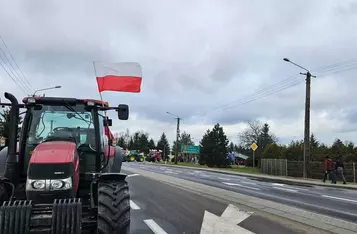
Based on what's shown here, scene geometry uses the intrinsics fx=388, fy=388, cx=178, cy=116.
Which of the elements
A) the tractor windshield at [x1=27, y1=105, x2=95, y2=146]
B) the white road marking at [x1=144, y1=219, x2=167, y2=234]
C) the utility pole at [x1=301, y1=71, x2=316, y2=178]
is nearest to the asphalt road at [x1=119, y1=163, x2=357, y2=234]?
the white road marking at [x1=144, y1=219, x2=167, y2=234]

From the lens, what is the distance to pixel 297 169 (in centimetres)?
3675

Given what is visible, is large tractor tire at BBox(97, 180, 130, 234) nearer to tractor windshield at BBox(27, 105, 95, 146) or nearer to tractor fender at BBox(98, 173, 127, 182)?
tractor fender at BBox(98, 173, 127, 182)

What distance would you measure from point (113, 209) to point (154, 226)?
10.4ft

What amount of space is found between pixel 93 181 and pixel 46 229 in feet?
4.17

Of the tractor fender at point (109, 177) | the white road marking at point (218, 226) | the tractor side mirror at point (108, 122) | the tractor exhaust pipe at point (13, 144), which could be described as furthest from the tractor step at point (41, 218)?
the white road marking at point (218, 226)

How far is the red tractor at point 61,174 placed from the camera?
4973 millimetres

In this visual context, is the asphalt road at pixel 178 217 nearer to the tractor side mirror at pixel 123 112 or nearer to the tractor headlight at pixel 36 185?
the tractor side mirror at pixel 123 112

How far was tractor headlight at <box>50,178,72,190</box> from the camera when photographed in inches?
207

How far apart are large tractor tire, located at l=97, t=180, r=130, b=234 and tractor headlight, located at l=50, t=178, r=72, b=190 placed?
48cm

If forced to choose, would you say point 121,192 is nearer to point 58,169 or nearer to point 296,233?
point 58,169

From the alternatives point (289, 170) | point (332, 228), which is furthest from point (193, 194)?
point (289, 170)

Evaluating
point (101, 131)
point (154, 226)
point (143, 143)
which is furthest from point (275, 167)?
point (143, 143)

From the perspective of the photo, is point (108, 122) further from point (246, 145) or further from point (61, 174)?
point (246, 145)

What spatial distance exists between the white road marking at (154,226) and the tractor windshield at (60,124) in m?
2.53
